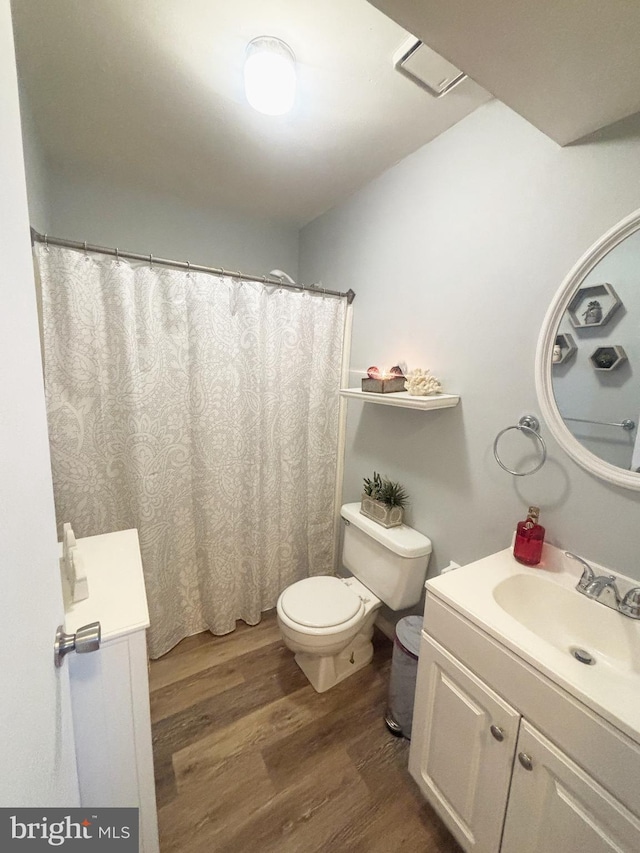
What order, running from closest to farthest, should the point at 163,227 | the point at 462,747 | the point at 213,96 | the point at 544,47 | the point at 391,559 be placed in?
the point at 544,47 < the point at 462,747 < the point at 213,96 < the point at 391,559 < the point at 163,227

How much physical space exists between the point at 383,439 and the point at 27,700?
151 cm

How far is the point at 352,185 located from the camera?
5.74 feet

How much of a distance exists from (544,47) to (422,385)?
3.03 feet

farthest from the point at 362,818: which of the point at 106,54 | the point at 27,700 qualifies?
the point at 106,54

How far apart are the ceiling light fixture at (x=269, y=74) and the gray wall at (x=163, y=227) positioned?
1.07m

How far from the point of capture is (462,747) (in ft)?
3.07

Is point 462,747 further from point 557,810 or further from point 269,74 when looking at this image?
point 269,74

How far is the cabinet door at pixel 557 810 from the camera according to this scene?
2.12ft

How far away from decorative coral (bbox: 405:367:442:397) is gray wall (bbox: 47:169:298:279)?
1.42 meters

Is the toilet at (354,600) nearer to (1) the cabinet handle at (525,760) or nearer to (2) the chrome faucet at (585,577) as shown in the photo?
(2) the chrome faucet at (585,577)

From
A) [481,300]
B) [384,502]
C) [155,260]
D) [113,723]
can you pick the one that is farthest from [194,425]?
[481,300]

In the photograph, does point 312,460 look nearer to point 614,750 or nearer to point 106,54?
point 614,750

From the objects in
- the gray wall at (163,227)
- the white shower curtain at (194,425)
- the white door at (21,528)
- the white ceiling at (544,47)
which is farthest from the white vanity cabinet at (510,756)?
the gray wall at (163,227)

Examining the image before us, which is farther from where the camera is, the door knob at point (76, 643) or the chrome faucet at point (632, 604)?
the chrome faucet at point (632, 604)
